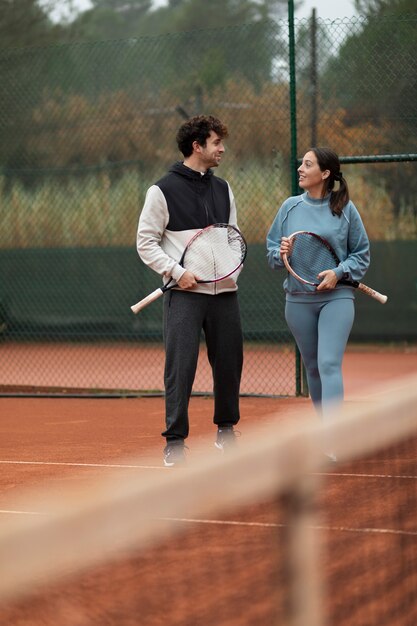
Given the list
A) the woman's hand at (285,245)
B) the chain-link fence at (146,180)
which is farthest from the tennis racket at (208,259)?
the chain-link fence at (146,180)

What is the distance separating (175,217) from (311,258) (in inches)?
29.2

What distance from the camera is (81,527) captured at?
1.52 meters

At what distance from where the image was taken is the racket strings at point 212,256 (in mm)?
6012

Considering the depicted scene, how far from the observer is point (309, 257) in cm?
620

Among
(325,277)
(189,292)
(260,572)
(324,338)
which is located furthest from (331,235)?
(260,572)

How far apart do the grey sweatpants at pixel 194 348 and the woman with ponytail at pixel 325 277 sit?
1.12 ft

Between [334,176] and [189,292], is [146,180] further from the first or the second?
[189,292]

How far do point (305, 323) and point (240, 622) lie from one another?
4.22 m

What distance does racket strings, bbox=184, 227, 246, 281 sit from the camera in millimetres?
6012

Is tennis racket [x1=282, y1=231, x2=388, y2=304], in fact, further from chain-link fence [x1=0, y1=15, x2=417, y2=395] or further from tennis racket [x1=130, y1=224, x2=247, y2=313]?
chain-link fence [x1=0, y1=15, x2=417, y2=395]

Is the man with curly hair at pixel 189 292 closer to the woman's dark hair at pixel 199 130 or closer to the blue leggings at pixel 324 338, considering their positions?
the woman's dark hair at pixel 199 130

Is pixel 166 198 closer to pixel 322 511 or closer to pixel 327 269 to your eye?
pixel 327 269

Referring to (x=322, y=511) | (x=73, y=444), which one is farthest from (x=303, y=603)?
(x=73, y=444)

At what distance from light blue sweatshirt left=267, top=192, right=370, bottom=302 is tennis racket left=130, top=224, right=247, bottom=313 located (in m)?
0.33
